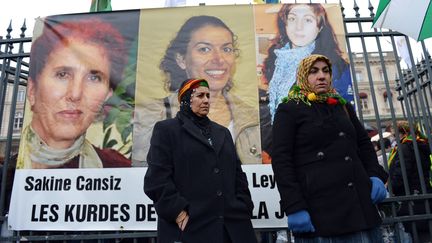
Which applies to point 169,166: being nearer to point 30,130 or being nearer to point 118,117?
point 118,117

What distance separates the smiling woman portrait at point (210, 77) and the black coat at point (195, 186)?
1.21 meters

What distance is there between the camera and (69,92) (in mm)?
4125

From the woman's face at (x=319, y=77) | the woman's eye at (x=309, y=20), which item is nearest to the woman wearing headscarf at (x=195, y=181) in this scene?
the woman's face at (x=319, y=77)

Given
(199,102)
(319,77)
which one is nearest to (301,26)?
(319,77)

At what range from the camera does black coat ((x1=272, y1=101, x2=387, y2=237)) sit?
7.79 feet

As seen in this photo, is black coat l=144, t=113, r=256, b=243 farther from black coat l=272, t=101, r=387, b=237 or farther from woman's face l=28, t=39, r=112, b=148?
woman's face l=28, t=39, r=112, b=148

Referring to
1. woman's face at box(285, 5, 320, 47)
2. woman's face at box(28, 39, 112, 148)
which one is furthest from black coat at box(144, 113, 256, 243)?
woman's face at box(285, 5, 320, 47)

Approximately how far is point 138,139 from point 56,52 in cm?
151

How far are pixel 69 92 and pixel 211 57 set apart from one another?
1.70 metres

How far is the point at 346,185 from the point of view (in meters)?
2.45

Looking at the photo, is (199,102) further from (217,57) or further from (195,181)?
(217,57)

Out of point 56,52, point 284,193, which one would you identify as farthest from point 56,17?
point 284,193

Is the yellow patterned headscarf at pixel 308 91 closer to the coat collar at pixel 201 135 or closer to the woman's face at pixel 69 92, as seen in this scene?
the coat collar at pixel 201 135

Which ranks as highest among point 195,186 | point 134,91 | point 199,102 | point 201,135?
point 134,91
